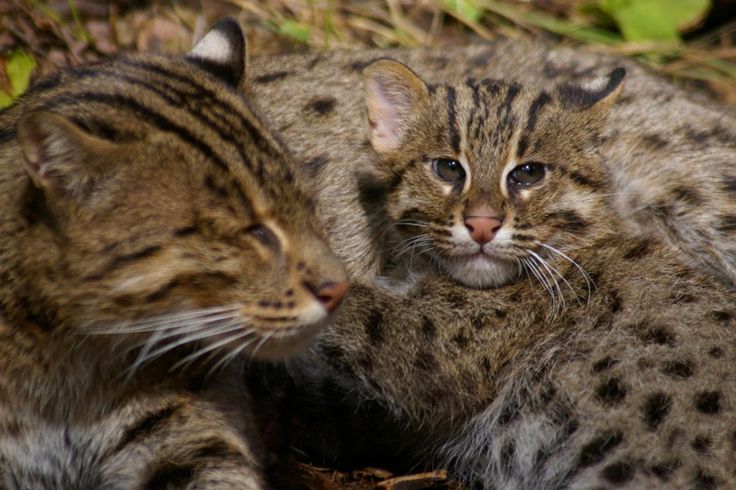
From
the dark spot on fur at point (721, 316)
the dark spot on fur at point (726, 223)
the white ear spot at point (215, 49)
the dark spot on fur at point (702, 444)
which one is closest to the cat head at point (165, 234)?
the white ear spot at point (215, 49)

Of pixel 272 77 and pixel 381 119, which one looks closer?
pixel 381 119

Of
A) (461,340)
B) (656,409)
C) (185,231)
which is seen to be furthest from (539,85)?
(185,231)

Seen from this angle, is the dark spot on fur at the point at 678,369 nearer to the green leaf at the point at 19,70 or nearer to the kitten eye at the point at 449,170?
the kitten eye at the point at 449,170

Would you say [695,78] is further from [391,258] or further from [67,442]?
[67,442]

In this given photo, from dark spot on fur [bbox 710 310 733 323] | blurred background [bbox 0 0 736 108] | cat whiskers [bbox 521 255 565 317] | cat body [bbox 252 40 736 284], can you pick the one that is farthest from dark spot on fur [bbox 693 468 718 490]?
blurred background [bbox 0 0 736 108]

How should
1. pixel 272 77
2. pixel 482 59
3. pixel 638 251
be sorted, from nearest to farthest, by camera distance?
pixel 638 251 < pixel 272 77 < pixel 482 59

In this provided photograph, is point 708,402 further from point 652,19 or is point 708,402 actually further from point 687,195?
point 652,19

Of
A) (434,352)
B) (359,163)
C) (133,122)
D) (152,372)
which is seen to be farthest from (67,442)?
(359,163)

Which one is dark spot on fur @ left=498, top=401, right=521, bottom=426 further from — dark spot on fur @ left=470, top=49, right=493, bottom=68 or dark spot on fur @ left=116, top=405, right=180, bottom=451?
dark spot on fur @ left=470, top=49, right=493, bottom=68
